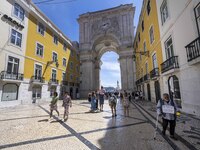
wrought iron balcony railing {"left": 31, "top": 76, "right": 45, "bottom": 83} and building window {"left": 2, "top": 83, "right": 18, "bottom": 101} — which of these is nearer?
building window {"left": 2, "top": 83, "right": 18, "bottom": 101}

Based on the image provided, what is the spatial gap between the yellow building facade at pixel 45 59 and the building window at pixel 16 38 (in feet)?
3.91

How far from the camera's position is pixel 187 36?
7172mm

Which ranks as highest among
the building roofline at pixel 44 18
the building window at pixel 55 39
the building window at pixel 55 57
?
the building roofline at pixel 44 18

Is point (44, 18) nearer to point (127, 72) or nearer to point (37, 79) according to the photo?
point (37, 79)

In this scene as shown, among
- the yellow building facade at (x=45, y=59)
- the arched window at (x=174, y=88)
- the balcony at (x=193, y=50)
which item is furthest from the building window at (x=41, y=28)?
the balcony at (x=193, y=50)

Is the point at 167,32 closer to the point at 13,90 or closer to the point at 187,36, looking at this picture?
the point at 187,36

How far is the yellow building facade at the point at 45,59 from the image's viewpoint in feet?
54.1

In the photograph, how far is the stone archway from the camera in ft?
102

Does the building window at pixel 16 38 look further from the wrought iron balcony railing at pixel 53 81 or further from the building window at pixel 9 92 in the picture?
the wrought iron balcony railing at pixel 53 81

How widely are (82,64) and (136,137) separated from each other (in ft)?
101

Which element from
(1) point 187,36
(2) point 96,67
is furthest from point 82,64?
(1) point 187,36

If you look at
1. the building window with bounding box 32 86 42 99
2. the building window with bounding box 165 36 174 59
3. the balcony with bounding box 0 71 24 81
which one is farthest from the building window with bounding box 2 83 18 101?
the building window with bounding box 165 36 174 59

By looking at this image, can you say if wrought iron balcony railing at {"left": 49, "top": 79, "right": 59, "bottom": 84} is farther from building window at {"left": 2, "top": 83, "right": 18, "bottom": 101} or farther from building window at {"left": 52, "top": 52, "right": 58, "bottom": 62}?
building window at {"left": 2, "top": 83, "right": 18, "bottom": 101}

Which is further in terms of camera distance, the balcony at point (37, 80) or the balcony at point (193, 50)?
the balcony at point (37, 80)
